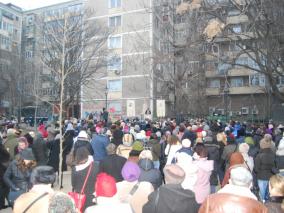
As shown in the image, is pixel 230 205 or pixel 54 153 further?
pixel 54 153

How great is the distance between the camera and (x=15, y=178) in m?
7.76

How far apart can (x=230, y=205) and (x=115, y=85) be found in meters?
48.8

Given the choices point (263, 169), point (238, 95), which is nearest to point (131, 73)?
point (238, 95)

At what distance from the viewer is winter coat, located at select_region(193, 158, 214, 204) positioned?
299 inches

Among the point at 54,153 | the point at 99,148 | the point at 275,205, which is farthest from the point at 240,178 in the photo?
the point at 54,153

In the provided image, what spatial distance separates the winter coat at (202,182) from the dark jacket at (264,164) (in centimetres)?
187

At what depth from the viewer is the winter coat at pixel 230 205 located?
371 cm

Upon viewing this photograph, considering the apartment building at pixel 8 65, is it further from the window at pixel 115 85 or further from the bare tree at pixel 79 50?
the bare tree at pixel 79 50

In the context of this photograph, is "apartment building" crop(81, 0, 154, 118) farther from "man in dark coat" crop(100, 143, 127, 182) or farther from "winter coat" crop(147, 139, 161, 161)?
Result: "man in dark coat" crop(100, 143, 127, 182)

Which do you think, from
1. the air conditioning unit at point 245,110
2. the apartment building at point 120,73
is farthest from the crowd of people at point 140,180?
the air conditioning unit at point 245,110

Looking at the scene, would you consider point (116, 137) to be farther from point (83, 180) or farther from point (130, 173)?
point (130, 173)

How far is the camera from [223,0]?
14875 millimetres

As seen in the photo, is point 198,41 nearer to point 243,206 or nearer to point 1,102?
point 243,206

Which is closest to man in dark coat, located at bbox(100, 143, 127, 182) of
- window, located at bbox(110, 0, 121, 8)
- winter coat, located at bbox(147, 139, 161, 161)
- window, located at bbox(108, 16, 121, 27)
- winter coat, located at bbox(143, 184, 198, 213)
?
winter coat, located at bbox(143, 184, 198, 213)
